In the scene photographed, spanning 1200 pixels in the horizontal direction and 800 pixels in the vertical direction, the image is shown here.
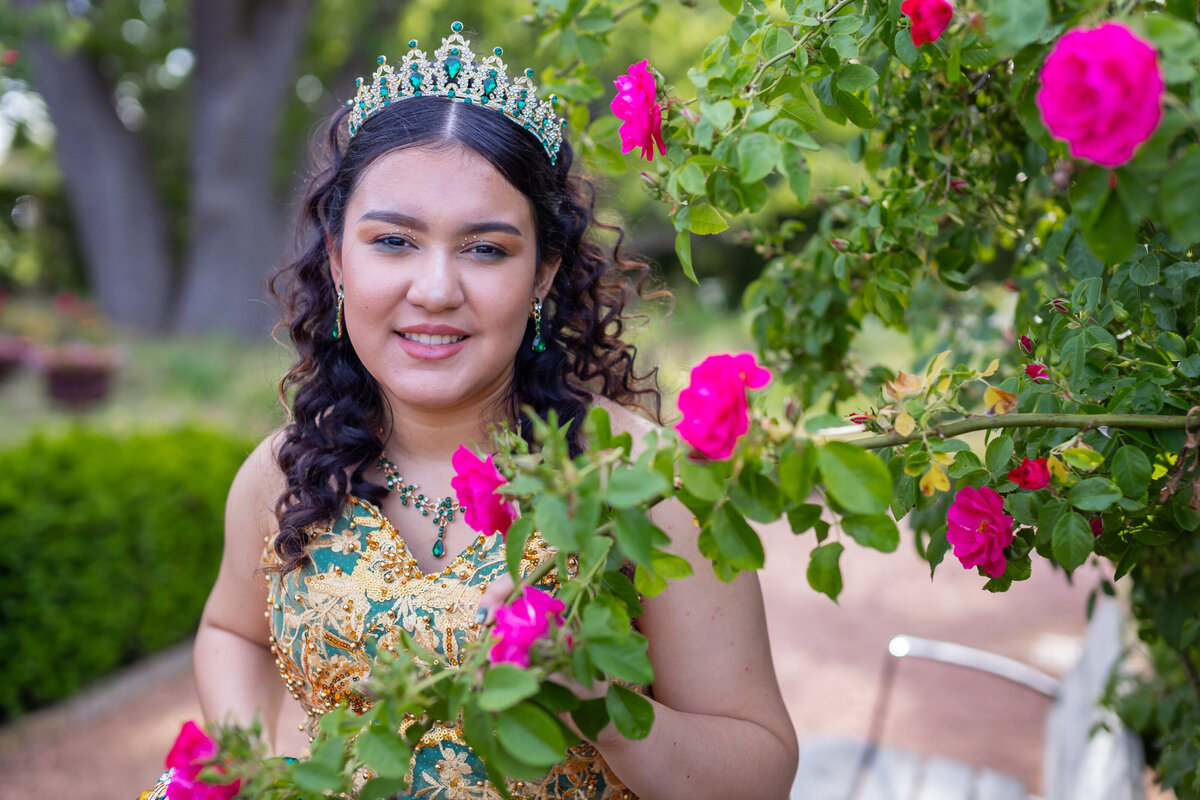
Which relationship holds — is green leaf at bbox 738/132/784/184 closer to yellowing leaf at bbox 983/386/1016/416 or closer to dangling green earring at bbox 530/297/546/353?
yellowing leaf at bbox 983/386/1016/416

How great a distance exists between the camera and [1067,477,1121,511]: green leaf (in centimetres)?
106

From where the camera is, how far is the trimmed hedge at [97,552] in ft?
13.2

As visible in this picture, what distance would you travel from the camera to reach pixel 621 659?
0.93 m

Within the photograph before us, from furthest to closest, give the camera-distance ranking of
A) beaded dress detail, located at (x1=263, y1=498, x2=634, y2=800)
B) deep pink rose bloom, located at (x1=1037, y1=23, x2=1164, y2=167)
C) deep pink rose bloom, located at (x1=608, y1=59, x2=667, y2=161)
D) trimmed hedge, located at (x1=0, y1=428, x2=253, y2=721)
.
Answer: trimmed hedge, located at (x1=0, y1=428, x2=253, y2=721) → beaded dress detail, located at (x1=263, y1=498, x2=634, y2=800) → deep pink rose bloom, located at (x1=608, y1=59, x2=667, y2=161) → deep pink rose bloom, located at (x1=1037, y1=23, x2=1164, y2=167)

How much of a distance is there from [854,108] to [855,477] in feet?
2.04

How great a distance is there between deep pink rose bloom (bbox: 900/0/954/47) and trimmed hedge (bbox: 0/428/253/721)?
4.15 metres

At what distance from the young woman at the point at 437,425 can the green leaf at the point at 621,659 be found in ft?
1.69

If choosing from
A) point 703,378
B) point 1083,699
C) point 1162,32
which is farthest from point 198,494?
point 1162,32

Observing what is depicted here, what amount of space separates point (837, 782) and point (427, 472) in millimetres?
1678

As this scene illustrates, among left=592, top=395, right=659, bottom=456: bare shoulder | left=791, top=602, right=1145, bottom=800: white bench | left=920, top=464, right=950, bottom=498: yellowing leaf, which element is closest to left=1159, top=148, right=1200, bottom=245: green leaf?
left=920, top=464, right=950, bottom=498: yellowing leaf

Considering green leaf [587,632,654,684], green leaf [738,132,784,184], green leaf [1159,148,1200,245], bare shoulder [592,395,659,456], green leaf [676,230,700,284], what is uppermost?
green leaf [738,132,784,184]

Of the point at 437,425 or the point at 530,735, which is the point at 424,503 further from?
the point at 530,735

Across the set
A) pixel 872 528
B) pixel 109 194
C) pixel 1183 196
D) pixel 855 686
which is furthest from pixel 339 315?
pixel 109 194

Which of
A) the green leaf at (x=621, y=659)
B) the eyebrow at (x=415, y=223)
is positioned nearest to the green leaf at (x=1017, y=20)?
the green leaf at (x=621, y=659)
